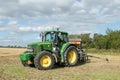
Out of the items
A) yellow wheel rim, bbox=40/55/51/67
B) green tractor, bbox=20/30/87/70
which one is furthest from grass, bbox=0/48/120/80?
green tractor, bbox=20/30/87/70

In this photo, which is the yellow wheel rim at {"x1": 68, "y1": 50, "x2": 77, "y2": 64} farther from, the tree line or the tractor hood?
the tree line

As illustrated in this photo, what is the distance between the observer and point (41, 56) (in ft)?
55.7

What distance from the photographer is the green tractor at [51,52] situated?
56.5ft

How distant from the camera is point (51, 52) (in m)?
18.2

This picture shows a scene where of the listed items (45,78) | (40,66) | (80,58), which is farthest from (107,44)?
(45,78)

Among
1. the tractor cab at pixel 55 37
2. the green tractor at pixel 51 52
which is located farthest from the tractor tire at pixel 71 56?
the tractor cab at pixel 55 37

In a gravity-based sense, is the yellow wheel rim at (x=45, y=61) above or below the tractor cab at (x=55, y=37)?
below

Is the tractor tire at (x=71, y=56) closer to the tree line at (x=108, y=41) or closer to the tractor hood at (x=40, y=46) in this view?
the tractor hood at (x=40, y=46)

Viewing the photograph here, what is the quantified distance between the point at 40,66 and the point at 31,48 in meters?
1.76

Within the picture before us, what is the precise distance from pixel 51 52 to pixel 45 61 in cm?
104

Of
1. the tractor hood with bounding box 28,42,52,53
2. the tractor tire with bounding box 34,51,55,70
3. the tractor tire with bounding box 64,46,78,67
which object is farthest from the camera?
the tractor tire with bounding box 64,46,78,67

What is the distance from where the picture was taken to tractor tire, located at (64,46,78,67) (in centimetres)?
1845

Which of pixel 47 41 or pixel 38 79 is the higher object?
pixel 47 41

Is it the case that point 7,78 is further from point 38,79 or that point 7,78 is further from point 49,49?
point 49,49
